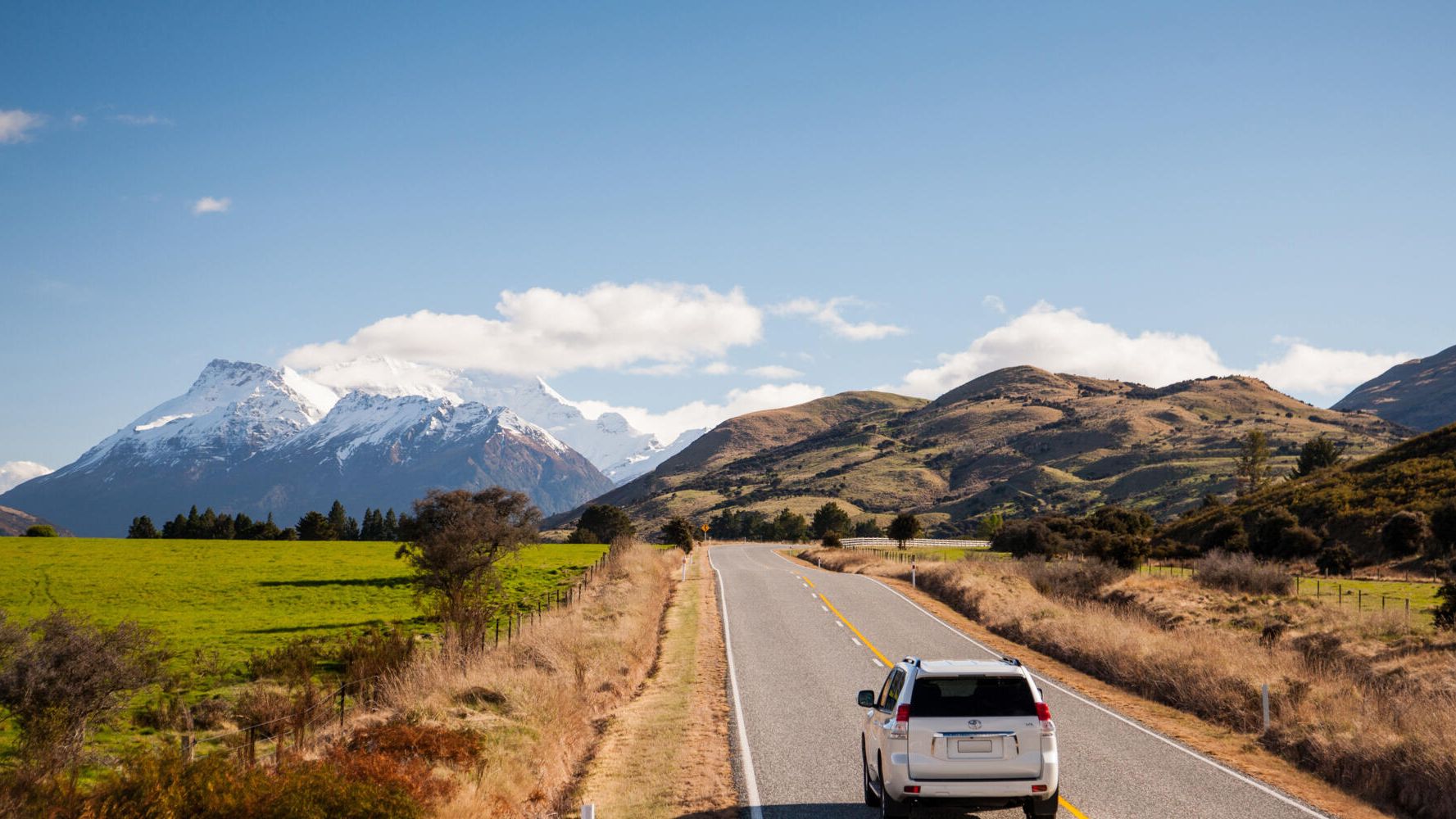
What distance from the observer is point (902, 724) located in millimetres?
10672

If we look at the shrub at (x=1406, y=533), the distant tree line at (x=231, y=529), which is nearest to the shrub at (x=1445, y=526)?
the shrub at (x=1406, y=533)

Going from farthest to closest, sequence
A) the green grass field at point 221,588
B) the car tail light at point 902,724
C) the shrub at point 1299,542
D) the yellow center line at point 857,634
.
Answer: the shrub at point 1299,542, the green grass field at point 221,588, the yellow center line at point 857,634, the car tail light at point 902,724

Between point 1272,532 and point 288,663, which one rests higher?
point 1272,532

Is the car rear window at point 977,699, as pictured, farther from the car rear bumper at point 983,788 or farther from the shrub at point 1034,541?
the shrub at point 1034,541

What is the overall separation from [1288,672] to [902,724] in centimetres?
1327

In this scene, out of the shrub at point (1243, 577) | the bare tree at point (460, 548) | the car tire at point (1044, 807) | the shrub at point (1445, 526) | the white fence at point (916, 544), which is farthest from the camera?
the white fence at point (916, 544)

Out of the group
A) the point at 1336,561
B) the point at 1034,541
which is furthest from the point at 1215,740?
the point at 1034,541

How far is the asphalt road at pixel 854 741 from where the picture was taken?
12.0 m

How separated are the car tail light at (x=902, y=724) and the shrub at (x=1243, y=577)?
136ft

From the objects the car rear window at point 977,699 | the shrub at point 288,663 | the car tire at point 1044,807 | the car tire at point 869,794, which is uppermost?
the car rear window at point 977,699

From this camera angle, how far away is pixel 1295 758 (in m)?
14.9

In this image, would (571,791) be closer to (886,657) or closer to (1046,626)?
(886,657)

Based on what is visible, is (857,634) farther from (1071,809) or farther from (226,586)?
(226,586)

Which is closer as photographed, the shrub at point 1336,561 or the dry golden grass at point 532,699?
the dry golden grass at point 532,699
